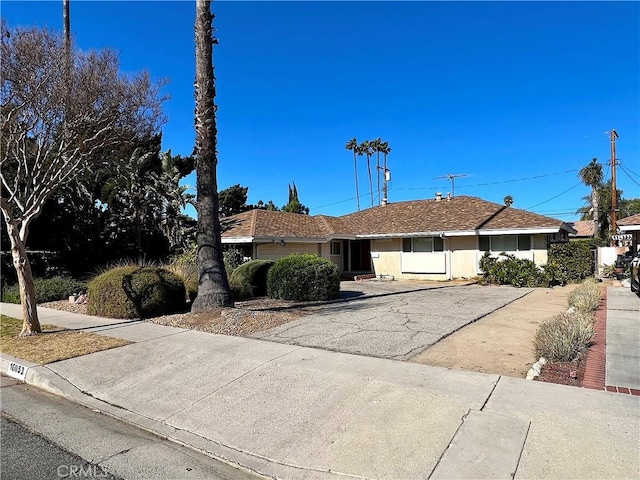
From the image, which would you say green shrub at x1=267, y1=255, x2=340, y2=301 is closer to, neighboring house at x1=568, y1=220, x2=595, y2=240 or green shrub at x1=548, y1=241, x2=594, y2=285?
green shrub at x1=548, y1=241, x2=594, y2=285

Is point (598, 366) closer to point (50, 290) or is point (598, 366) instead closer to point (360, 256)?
point (50, 290)

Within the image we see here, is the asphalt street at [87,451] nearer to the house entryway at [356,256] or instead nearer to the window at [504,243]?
the window at [504,243]

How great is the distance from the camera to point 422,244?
73.8 ft

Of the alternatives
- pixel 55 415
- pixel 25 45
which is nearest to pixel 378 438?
pixel 55 415

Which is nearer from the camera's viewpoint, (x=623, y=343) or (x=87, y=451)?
(x=87, y=451)

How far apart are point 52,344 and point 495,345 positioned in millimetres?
8304

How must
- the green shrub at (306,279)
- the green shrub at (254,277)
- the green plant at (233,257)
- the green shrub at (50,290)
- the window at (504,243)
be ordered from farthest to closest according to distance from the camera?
1. the window at (504,243)
2. the green plant at (233,257)
3. the green shrub at (50,290)
4. the green shrub at (254,277)
5. the green shrub at (306,279)

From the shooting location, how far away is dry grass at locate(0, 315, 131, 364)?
24.1 feet

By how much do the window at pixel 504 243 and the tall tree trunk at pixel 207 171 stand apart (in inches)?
571

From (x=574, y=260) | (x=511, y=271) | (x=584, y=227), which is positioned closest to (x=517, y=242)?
(x=511, y=271)

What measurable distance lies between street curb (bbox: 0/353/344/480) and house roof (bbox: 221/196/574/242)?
13.1 m

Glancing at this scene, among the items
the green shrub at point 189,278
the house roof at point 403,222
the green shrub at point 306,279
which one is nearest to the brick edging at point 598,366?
the green shrub at point 306,279

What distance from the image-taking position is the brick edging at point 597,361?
5.15 m

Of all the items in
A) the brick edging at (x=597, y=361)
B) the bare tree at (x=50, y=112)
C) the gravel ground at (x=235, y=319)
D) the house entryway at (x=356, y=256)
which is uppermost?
the bare tree at (x=50, y=112)
